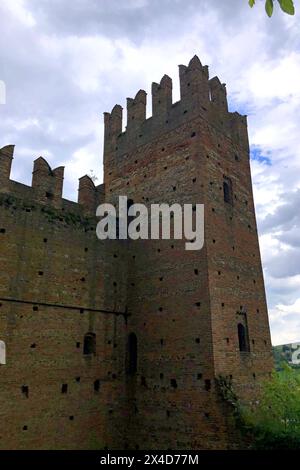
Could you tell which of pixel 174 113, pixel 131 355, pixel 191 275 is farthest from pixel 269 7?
pixel 174 113

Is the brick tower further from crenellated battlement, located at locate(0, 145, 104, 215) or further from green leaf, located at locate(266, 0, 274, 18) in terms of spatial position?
green leaf, located at locate(266, 0, 274, 18)

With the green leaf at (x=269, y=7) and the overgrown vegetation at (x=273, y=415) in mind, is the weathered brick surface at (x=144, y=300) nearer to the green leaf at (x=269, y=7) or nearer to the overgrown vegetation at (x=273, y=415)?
the overgrown vegetation at (x=273, y=415)

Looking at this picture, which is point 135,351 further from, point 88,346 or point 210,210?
point 210,210

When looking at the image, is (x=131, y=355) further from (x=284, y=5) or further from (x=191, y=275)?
(x=284, y=5)

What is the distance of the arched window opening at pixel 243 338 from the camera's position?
41.2ft

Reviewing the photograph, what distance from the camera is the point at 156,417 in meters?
11.9

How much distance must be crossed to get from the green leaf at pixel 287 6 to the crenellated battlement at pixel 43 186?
36.8 ft

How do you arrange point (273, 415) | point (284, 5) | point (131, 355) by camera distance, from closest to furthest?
point (284, 5) → point (273, 415) → point (131, 355)

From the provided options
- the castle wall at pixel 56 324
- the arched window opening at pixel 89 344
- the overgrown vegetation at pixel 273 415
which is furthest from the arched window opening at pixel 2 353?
the overgrown vegetation at pixel 273 415

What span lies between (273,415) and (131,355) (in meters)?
5.48

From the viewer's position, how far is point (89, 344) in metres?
13.0

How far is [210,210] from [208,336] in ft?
14.4

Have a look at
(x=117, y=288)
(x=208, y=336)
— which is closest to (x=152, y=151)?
(x=117, y=288)

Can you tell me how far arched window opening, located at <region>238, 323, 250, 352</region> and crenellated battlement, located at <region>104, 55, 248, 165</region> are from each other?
25.7 feet
